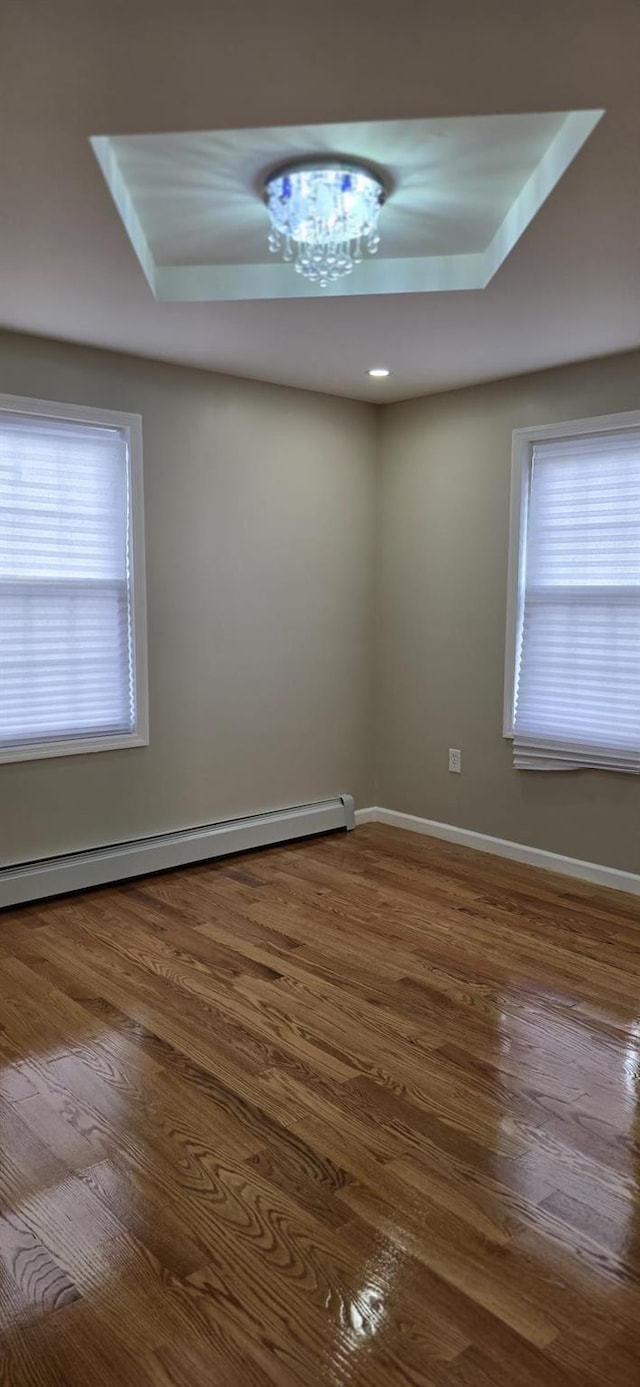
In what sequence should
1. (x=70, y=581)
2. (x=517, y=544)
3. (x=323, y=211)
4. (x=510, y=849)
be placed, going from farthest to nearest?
(x=510, y=849) < (x=517, y=544) < (x=70, y=581) < (x=323, y=211)

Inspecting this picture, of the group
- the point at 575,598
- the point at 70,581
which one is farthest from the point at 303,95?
the point at 575,598

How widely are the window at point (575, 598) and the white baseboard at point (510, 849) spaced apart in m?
0.42

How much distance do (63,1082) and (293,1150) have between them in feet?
2.22

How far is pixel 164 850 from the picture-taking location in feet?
13.2

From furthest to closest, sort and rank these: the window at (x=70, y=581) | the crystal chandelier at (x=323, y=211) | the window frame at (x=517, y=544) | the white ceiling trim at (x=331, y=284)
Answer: the window frame at (x=517, y=544) < the window at (x=70, y=581) < the white ceiling trim at (x=331, y=284) < the crystal chandelier at (x=323, y=211)

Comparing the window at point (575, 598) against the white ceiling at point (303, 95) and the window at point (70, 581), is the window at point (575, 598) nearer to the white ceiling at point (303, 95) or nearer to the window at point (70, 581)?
the white ceiling at point (303, 95)

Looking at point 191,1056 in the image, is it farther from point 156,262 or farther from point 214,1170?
point 156,262

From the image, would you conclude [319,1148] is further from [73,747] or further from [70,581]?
[70,581]

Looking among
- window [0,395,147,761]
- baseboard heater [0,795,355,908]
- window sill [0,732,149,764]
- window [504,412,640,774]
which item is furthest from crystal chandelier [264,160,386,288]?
baseboard heater [0,795,355,908]

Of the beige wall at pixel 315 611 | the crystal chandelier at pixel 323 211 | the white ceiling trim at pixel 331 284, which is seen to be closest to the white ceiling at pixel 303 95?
the white ceiling trim at pixel 331 284

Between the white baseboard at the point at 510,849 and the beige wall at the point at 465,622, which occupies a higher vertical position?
the beige wall at the point at 465,622

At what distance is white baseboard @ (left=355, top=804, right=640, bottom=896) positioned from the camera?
3.92 m

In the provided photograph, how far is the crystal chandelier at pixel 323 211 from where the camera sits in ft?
7.58

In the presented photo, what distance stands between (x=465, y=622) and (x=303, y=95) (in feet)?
9.60
